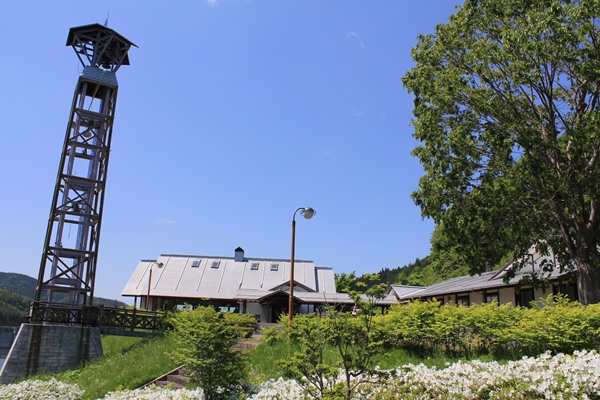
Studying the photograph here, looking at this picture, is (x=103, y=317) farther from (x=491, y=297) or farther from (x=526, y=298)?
(x=526, y=298)

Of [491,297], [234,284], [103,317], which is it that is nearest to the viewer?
[103,317]

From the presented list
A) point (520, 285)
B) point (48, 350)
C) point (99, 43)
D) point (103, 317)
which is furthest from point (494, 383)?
point (99, 43)

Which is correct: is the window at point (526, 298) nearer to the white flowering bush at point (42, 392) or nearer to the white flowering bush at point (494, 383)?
the white flowering bush at point (494, 383)

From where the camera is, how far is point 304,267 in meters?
44.2

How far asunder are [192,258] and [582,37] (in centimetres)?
3688

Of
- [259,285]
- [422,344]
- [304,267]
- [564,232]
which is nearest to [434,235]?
[304,267]

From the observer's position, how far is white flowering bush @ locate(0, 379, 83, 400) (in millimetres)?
14148

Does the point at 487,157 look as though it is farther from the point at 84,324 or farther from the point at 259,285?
the point at 259,285

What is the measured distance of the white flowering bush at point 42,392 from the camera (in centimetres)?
1415

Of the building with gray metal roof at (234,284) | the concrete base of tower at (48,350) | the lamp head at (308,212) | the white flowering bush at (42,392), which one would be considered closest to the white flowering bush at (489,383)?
the lamp head at (308,212)

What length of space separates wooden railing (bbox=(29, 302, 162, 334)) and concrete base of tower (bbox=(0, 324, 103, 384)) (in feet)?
3.40

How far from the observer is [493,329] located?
11344 mm

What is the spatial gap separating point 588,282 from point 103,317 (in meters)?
22.7

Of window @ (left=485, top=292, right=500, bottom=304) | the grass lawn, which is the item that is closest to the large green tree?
window @ (left=485, top=292, right=500, bottom=304)
